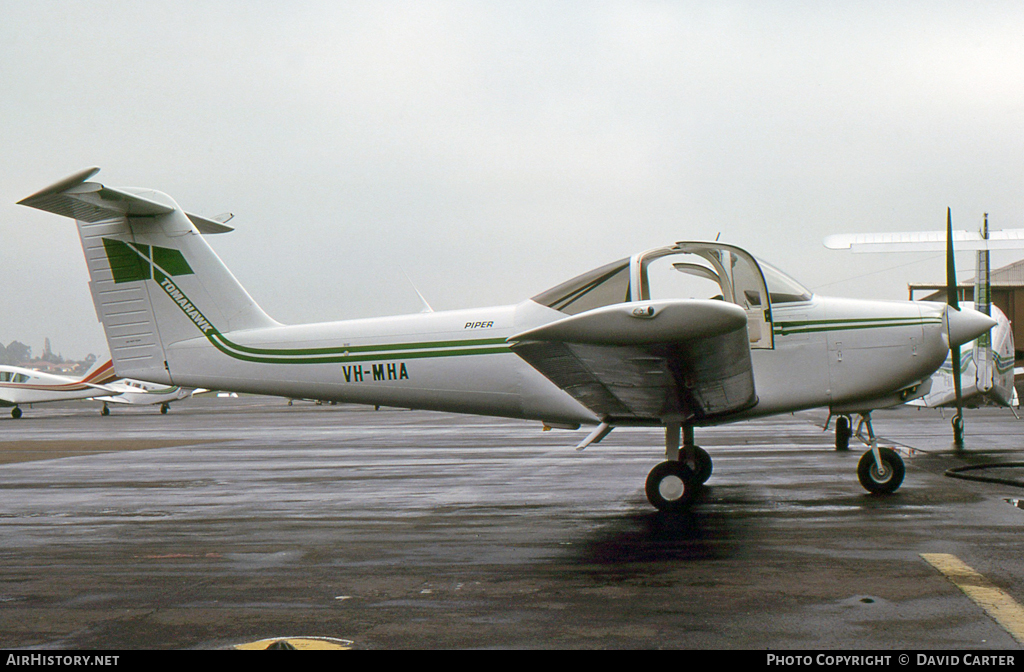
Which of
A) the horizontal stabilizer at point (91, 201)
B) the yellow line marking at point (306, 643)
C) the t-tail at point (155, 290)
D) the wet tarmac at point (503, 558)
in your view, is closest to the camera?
the yellow line marking at point (306, 643)

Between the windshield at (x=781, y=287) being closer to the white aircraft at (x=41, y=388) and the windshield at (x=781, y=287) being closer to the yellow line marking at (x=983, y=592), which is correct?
the yellow line marking at (x=983, y=592)

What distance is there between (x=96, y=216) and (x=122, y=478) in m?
4.77

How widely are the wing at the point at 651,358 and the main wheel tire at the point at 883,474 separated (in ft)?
6.37

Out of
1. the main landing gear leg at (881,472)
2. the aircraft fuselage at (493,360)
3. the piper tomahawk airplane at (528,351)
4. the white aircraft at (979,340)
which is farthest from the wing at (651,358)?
the white aircraft at (979,340)

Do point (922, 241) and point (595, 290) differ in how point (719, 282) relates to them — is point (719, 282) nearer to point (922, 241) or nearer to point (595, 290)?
point (595, 290)

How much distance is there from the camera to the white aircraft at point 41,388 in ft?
126

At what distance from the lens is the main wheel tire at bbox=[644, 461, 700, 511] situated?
295 inches

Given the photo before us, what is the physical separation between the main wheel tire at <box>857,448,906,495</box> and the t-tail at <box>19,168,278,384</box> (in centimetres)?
678

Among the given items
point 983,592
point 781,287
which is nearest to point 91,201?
point 781,287

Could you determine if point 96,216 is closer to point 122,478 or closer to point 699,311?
point 122,478

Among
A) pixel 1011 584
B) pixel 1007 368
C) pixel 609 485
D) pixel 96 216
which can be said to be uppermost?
pixel 96 216

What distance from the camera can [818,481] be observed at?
9.84 meters

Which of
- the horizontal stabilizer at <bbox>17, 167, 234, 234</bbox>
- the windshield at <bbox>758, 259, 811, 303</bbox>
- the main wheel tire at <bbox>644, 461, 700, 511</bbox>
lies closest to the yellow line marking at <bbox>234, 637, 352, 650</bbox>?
the main wheel tire at <bbox>644, 461, 700, 511</bbox>

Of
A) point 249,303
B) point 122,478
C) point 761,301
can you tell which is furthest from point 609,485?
point 122,478
